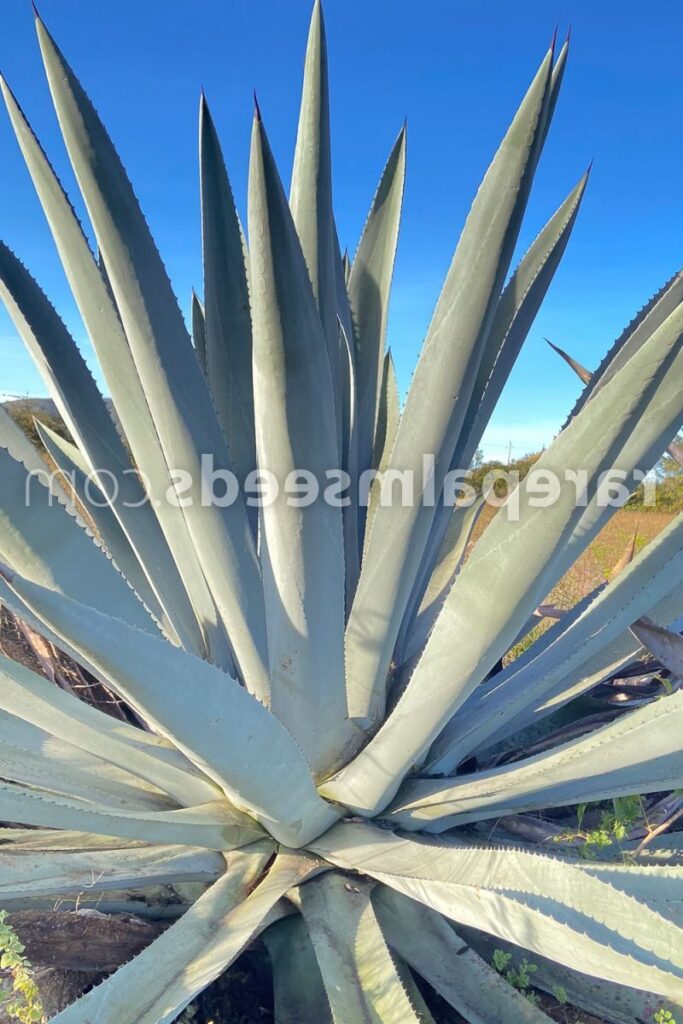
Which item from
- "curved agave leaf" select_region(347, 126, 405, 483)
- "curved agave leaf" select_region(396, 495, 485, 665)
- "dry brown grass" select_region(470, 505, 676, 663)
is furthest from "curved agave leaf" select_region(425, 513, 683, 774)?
"dry brown grass" select_region(470, 505, 676, 663)

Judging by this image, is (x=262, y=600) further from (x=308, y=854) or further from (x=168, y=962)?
(x=168, y=962)

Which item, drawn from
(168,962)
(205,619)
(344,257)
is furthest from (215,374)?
(168,962)

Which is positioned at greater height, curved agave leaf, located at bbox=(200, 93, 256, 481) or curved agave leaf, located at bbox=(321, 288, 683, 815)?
curved agave leaf, located at bbox=(200, 93, 256, 481)

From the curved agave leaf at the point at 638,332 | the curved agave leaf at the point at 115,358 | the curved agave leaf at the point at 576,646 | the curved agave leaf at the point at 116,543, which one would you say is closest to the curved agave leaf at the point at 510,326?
the curved agave leaf at the point at 638,332

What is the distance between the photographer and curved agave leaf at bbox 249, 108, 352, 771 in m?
1.10

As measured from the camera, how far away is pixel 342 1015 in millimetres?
1173

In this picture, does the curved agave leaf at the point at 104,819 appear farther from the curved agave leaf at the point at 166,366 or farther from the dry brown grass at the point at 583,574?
the dry brown grass at the point at 583,574

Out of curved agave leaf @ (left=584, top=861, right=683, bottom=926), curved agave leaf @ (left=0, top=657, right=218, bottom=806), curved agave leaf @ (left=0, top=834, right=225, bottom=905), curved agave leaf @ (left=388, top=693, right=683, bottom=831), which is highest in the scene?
curved agave leaf @ (left=388, top=693, right=683, bottom=831)

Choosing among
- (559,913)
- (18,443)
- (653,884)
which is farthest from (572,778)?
(18,443)

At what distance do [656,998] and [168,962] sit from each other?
0.93 meters

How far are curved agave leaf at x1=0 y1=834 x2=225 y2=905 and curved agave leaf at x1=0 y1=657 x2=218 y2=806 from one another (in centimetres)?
13

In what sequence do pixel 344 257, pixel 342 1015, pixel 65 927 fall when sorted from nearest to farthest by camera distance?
pixel 342 1015, pixel 65 927, pixel 344 257

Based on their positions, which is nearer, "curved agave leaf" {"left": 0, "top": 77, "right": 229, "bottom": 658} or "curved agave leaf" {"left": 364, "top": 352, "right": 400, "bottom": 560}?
"curved agave leaf" {"left": 0, "top": 77, "right": 229, "bottom": 658}

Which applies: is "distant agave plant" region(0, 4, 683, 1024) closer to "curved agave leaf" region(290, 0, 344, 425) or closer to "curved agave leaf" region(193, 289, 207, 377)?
"curved agave leaf" region(290, 0, 344, 425)
